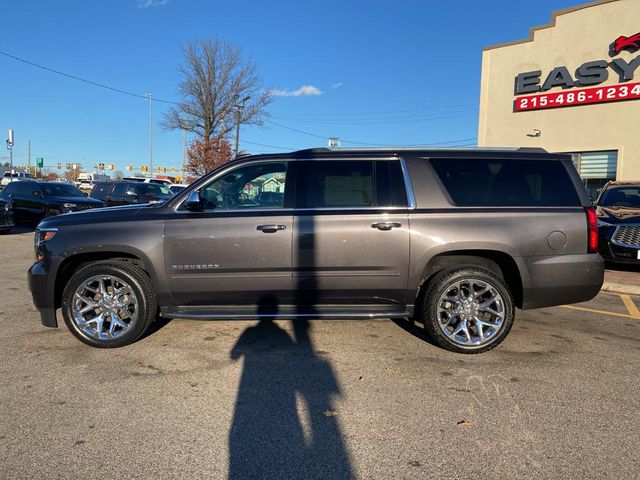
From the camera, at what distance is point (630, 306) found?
6543mm

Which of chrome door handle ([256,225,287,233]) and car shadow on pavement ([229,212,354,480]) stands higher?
chrome door handle ([256,225,287,233])

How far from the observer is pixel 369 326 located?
5395mm

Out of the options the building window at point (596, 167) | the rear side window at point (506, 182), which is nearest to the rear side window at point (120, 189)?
the rear side window at point (506, 182)

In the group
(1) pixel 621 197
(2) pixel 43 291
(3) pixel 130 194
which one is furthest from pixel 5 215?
(1) pixel 621 197

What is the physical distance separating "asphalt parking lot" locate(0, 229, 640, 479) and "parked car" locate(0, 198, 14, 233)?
32.7ft

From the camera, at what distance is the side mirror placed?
14.4ft

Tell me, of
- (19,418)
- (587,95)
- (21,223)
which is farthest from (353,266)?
(587,95)

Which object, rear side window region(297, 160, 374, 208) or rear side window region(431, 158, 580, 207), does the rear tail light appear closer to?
rear side window region(431, 158, 580, 207)

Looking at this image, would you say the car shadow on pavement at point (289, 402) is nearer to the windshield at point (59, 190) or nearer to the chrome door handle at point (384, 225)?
the chrome door handle at point (384, 225)

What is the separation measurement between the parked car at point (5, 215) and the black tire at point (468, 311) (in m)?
13.5

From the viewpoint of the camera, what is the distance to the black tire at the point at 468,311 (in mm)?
4414

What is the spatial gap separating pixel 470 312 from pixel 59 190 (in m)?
15.4

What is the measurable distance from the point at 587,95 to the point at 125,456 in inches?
819

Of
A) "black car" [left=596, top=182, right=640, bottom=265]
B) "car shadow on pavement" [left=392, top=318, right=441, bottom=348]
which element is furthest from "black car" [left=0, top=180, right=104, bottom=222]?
"black car" [left=596, top=182, right=640, bottom=265]
